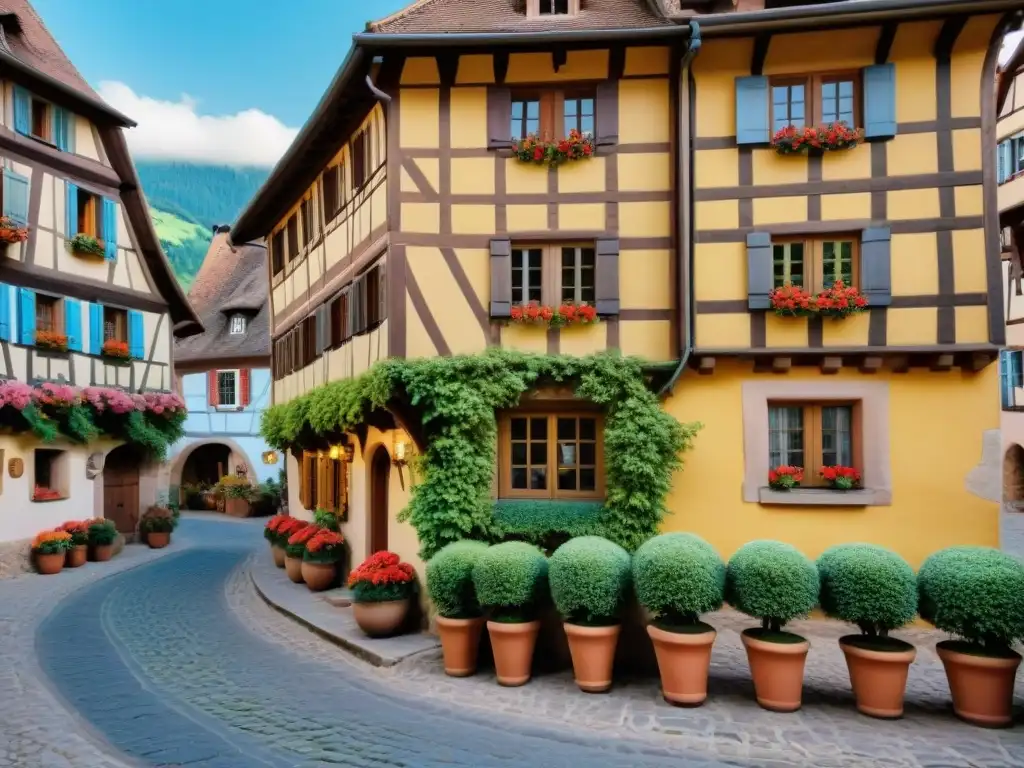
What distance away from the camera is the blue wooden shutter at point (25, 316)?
52.4ft

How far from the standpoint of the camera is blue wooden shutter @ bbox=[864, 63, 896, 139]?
33.5ft

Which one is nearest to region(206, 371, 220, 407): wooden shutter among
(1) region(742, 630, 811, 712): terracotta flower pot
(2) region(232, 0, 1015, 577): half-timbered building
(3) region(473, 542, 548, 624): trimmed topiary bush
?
(2) region(232, 0, 1015, 577): half-timbered building

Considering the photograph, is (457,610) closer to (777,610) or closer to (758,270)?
(777,610)

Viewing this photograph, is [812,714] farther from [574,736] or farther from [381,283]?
[381,283]

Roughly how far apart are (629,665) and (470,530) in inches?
110

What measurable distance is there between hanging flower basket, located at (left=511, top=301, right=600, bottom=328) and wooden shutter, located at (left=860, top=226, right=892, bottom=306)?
3.58 metres

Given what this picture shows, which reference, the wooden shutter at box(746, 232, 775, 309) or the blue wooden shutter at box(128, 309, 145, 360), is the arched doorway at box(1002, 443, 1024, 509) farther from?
the blue wooden shutter at box(128, 309, 145, 360)

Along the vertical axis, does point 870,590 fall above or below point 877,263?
below

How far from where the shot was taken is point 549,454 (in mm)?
10836

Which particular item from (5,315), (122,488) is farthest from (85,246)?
(122,488)

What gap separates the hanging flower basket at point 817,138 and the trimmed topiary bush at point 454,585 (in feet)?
22.0

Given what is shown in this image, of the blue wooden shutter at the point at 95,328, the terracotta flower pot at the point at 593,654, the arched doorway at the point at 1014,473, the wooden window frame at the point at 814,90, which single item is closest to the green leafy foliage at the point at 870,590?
the terracotta flower pot at the point at 593,654

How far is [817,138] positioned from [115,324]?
16.2 metres

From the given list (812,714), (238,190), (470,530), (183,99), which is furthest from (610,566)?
(183,99)
